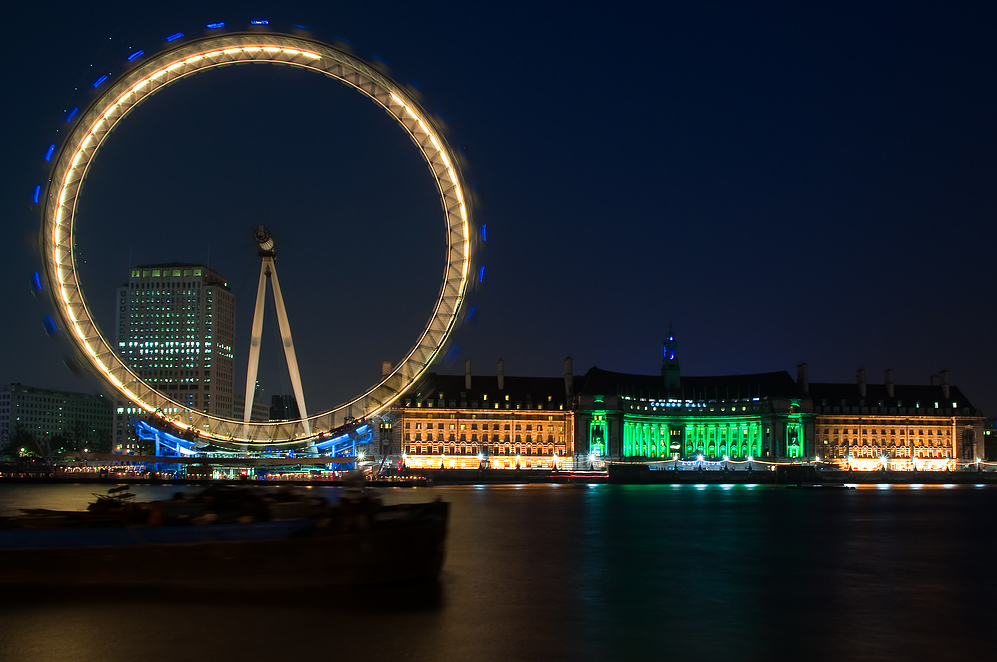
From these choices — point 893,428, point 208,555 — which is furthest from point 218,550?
point 893,428

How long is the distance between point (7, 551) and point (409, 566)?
10725 millimetres

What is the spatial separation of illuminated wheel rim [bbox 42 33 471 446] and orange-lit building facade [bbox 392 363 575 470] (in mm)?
91622

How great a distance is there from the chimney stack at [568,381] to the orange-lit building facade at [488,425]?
0.62ft

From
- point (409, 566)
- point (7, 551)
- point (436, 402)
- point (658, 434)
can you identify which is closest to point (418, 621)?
point (409, 566)

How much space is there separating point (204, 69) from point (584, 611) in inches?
1522

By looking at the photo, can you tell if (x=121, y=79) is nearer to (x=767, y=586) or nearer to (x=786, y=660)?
(x=767, y=586)

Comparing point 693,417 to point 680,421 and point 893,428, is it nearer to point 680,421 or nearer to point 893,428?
point 680,421

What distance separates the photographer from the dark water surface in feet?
78.6

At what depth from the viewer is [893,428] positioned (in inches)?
6644

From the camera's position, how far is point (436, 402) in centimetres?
15812

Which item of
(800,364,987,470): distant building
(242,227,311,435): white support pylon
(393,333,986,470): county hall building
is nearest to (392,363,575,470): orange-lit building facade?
(393,333,986,470): county hall building

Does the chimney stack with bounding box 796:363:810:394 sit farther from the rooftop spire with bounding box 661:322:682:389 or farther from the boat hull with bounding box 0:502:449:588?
the boat hull with bounding box 0:502:449:588

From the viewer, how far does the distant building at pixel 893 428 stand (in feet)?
554

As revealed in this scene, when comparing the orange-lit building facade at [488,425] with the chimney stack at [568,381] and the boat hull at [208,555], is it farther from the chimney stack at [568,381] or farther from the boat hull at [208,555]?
the boat hull at [208,555]
